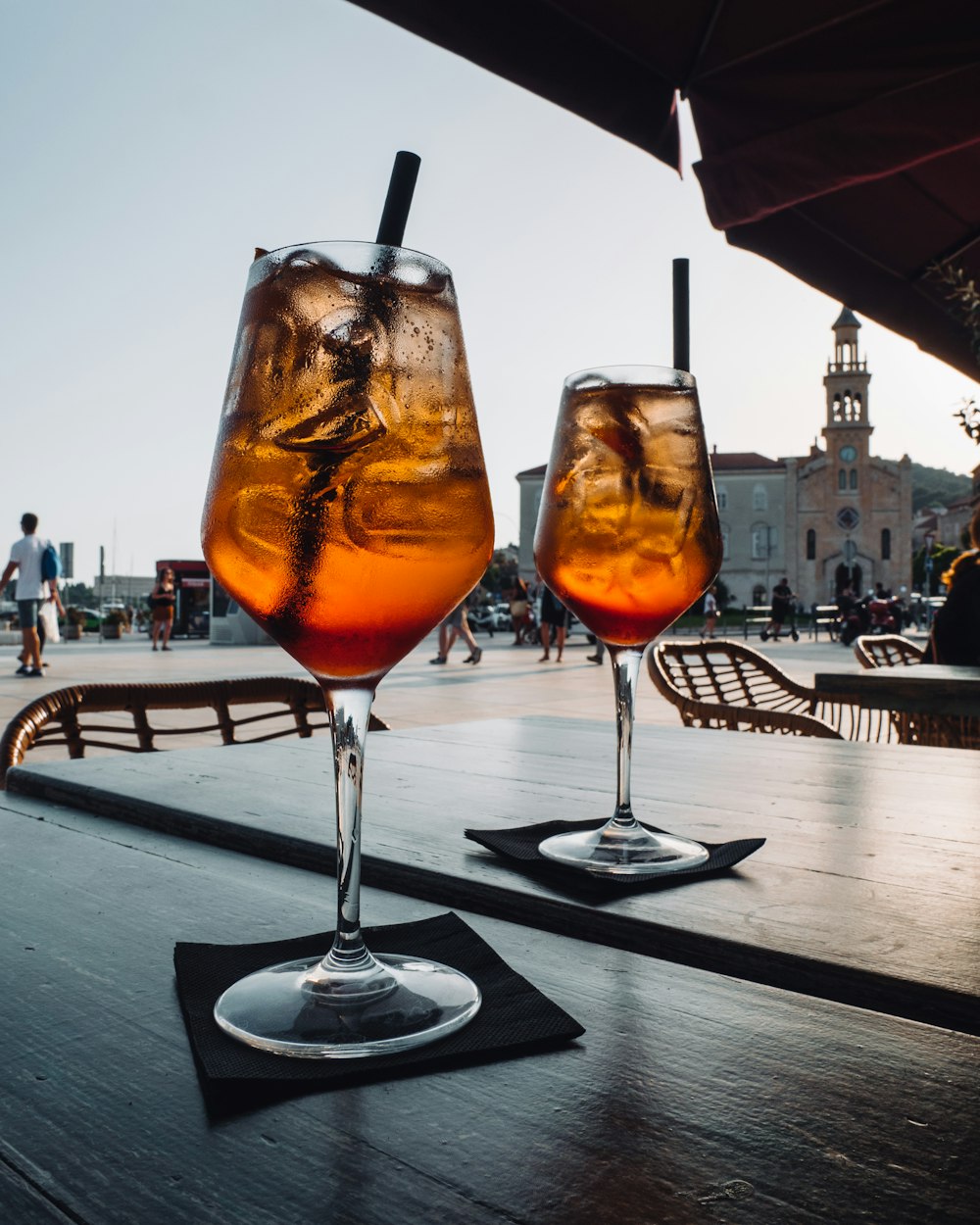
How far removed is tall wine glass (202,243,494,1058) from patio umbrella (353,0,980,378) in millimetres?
1833

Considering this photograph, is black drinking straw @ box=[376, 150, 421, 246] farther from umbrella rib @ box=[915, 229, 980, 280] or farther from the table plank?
umbrella rib @ box=[915, 229, 980, 280]

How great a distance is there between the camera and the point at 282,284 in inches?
23.8

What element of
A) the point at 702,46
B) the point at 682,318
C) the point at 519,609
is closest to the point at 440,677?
the point at 519,609

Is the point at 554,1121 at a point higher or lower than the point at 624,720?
lower

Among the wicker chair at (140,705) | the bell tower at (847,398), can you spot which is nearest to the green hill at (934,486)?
the bell tower at (847,398)


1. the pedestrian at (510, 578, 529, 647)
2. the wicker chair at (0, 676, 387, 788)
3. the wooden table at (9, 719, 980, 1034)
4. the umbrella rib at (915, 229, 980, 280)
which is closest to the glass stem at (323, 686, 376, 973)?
the wooden table at (9, 719, 980, 1034)

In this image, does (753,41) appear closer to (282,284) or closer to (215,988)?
(282,284)

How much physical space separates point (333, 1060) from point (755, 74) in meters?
2.70

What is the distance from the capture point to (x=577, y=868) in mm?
768

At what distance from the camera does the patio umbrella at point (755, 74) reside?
2.31m

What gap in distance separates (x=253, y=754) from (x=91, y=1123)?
104 centimetres

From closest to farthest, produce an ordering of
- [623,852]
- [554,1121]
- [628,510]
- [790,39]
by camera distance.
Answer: [554,1121] → [623,852] → [628,510] → [790,39]

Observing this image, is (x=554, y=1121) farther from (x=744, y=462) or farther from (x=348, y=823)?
(x=744, y=462)

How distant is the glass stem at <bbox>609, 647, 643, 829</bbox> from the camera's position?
0.88m
